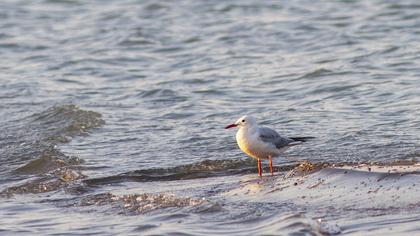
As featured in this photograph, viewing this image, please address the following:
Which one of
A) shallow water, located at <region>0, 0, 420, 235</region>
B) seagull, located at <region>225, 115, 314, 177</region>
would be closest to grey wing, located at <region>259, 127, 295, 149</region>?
seagull, located at <region>225, 115, 314, 177</region>

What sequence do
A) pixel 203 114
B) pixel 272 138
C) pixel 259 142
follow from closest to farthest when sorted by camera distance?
pixel 259 142
pixel 272 138
pixel 203 114

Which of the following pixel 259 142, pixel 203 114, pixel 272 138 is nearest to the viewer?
pixel 259 142

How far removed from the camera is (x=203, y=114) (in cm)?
1105

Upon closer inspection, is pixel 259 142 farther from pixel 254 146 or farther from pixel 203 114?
pixel 203 114

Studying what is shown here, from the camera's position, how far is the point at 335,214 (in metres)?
6.43

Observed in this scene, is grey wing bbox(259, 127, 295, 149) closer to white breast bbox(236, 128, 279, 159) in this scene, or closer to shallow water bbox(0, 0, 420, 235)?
white breast bbox(236, 128, 279, 159)

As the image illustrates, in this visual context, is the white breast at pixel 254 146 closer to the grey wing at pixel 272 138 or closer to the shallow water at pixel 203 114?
the grey wing at pixel 272 138

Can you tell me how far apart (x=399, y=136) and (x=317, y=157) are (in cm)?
98

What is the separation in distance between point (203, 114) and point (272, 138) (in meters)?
2.72

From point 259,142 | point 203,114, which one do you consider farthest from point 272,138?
point 203,114

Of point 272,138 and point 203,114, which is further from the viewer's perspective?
point 203,114

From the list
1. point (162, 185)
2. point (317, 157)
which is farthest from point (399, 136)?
point (162, 185)

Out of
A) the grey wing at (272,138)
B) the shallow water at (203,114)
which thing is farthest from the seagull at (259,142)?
the shallow water at (203,114)

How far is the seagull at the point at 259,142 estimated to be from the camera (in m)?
8.30
